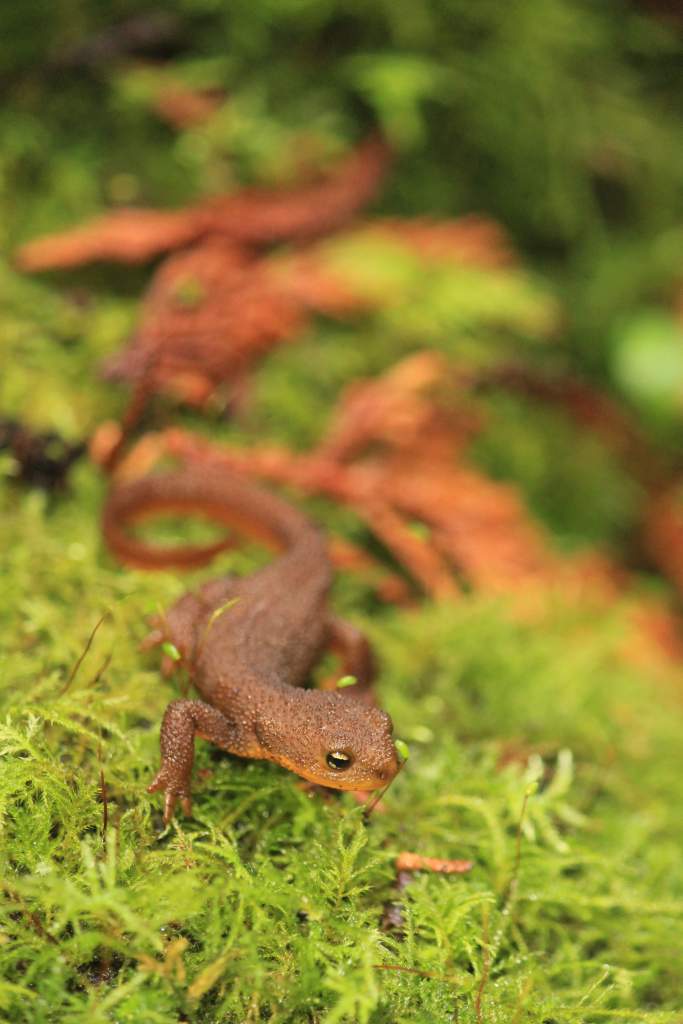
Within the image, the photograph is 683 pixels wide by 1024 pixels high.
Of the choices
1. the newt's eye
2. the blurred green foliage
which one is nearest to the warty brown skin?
the newt's eye

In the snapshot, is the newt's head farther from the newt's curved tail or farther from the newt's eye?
the newt's curved tail

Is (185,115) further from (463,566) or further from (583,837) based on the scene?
(583,837)

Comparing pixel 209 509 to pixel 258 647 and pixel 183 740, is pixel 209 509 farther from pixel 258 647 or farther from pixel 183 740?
pixel 183 740

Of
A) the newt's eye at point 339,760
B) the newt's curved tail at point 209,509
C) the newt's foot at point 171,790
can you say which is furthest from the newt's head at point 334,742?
the newt's curved tail at point 209,509

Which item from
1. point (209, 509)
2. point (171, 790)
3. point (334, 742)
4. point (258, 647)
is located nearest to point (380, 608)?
point (209, 509)

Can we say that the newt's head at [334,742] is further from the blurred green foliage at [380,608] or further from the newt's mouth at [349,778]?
the blurred green foliage at [380,608]

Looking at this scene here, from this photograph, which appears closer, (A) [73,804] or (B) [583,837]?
(A) [73,804]

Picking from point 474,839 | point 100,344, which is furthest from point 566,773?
point 100,344
